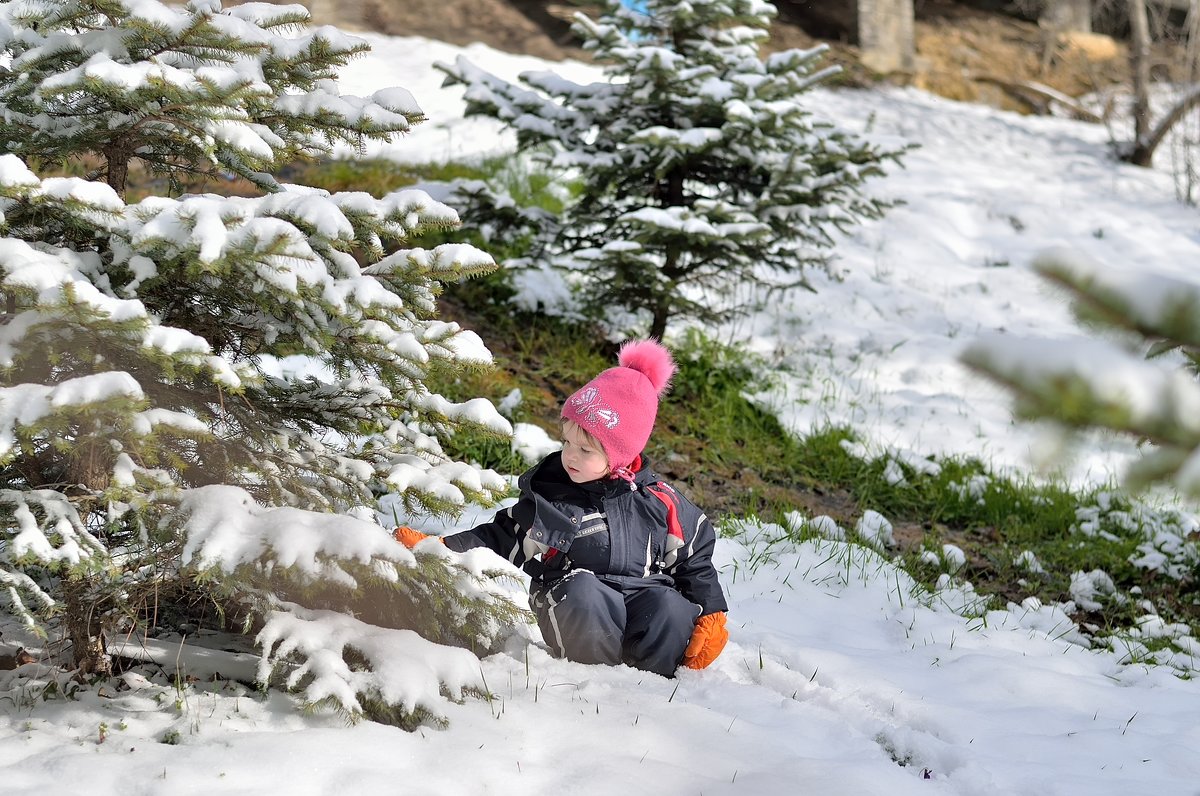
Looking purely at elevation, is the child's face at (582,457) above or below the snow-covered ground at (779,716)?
above

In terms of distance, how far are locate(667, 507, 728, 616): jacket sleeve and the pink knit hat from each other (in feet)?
1.10

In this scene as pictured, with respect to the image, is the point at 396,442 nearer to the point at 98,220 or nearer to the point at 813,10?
the point at 98,220

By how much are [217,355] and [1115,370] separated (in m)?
2.02

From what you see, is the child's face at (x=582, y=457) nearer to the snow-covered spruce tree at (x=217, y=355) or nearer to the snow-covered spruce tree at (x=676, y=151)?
the snow-covered spruce tree at (x=217, y=355)

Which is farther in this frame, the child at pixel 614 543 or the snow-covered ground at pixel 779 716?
the child at pixel 614 543

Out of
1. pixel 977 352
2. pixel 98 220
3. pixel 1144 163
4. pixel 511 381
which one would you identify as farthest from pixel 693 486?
pixel 1144 163

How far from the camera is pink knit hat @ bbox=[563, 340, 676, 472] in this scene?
307cm

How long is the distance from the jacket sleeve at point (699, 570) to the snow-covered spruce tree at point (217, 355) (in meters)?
0.83

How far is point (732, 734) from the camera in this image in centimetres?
250

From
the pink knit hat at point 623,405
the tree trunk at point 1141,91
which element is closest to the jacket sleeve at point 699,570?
the pink knit hat at point 623,405

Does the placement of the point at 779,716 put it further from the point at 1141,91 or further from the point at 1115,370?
the point at 1141,91

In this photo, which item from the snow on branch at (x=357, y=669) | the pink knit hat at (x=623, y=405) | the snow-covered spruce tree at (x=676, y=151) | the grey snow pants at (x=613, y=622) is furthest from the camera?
the snow-covered spruce tree at (x=676, y=151)

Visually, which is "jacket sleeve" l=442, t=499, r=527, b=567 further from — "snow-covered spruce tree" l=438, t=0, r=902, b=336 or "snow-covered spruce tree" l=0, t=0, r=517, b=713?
"snow-covered spruce tree" l=438, t=0, r=902, b=336

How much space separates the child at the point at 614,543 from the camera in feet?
9.77
